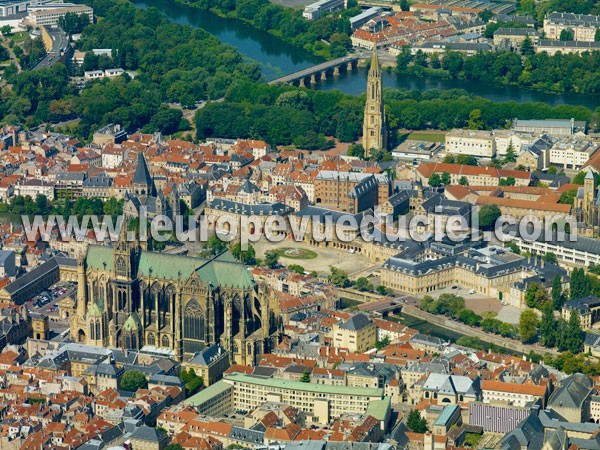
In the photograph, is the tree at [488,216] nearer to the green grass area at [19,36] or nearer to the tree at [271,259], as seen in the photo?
the tree at [271,259]

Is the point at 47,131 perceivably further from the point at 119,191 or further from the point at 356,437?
the point at 356,437

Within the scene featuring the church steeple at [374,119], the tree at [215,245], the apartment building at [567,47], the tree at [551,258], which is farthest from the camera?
the apartment building at [567,47]

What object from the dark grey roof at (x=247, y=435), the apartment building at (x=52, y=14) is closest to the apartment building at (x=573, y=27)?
the apartment building at (x=52, y=14)

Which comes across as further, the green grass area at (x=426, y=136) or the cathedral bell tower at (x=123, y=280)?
the green grass area at (x=426, y=136)

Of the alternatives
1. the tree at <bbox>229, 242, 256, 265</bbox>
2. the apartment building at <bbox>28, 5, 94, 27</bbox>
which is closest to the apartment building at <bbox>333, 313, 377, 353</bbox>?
the tree at <bbox>229, 242, 256, 265</bbox>

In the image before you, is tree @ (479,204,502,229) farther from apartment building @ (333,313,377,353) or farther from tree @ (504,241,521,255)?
apartment building @ (333,313,377,353)

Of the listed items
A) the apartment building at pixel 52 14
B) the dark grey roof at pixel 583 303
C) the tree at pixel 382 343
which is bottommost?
the tree at pixel 382 343

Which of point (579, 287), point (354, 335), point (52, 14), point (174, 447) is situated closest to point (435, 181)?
point (579, 287)
